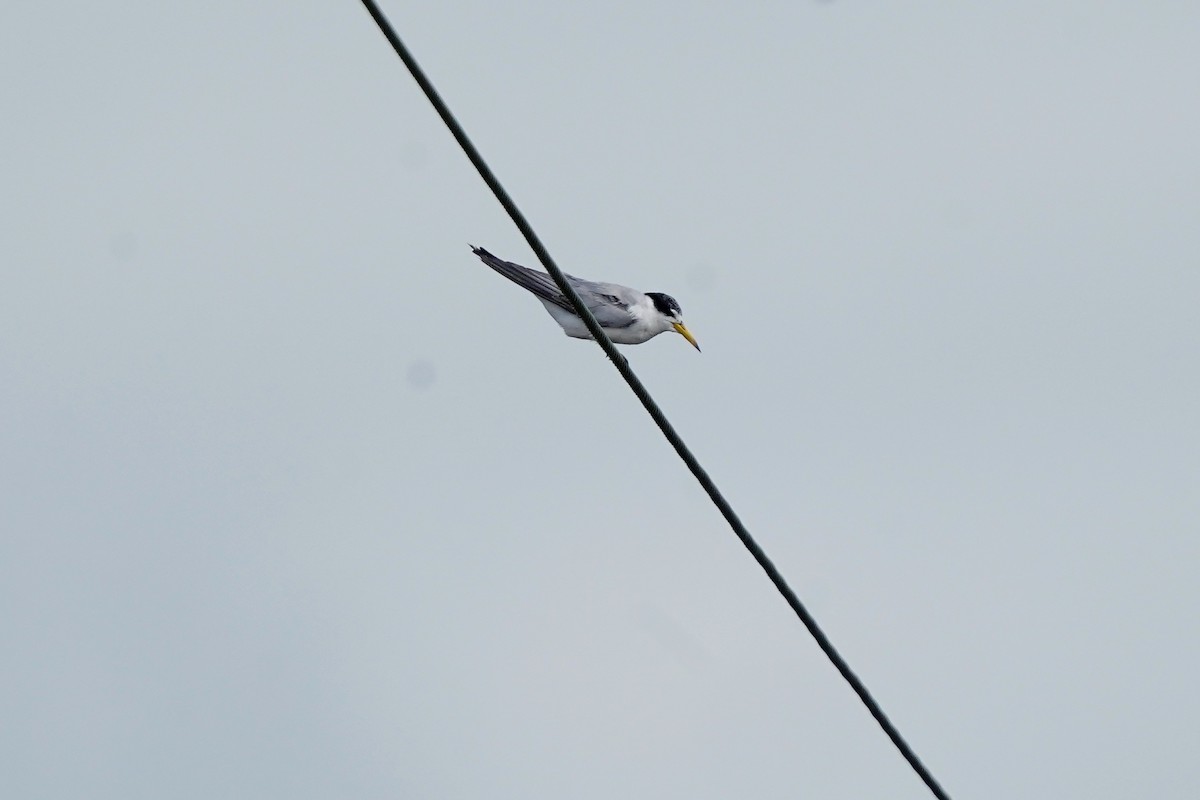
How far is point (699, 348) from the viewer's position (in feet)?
55.1

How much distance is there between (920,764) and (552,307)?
7.91 metres

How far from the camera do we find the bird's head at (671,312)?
16.9 meters

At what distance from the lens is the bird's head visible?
1688cm

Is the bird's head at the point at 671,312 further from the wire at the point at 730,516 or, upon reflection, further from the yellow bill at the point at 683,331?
the wire at the point at 730,516

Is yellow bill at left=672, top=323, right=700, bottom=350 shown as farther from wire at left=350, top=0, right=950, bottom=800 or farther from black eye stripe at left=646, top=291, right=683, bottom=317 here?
wire at left=350, top=0, right=950, bottom=800

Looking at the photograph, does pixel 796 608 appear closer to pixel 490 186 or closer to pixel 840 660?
pixel 840 660

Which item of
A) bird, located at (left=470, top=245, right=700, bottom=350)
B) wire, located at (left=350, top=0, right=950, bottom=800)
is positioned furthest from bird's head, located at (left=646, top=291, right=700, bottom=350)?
wire, located at (left=350, top=0, right=950, bottom=800)

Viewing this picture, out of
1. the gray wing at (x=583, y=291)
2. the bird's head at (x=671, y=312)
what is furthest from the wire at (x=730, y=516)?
the bird's head at (x=671, y=312)

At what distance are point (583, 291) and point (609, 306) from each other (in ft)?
0.98

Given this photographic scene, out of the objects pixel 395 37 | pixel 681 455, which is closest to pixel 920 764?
pixel 681 455

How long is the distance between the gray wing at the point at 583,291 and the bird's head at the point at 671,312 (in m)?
0.30

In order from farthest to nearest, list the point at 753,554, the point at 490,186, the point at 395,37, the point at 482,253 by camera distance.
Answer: the point at 482,253 → the point at 753,554 → the point at 490,186 → the point at 395,37

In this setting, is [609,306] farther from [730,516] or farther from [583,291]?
[730,516]

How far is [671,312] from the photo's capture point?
1689 centimetres
